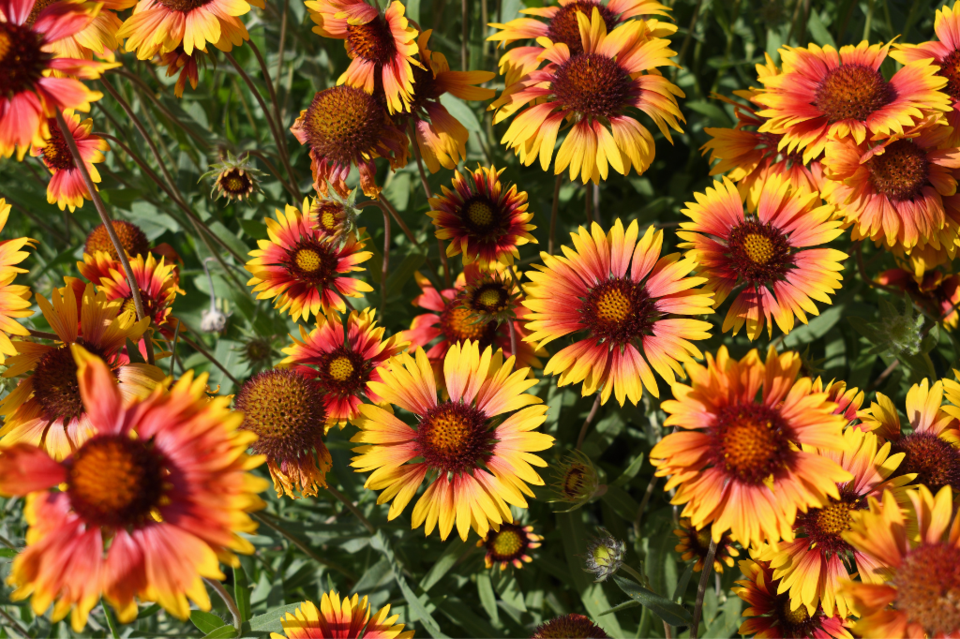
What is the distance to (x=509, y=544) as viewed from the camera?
7.09ft

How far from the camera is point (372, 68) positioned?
2.23 metres

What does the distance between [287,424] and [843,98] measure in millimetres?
2111

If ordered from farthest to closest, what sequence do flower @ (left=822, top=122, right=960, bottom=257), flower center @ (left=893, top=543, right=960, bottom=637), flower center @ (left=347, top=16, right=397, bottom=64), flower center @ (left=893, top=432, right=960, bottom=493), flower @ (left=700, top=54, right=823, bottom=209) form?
flower @ (left=700, top=54, right=823, bottom=209)
flower center @ (left=347, top=16, right=397, bottom=64)
flower @ (left=822, top=122, right=960, bottom=257)
flower center @ (left=893, top=432, right=960, bottom=493)
flower center @ (left=893, top=543, right=960, bottom=637)

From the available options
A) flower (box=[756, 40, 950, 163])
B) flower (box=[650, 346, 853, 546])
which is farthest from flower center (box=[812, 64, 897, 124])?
flower (box=[650, 346, 853, 546])

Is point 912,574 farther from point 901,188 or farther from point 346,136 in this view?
point 346,136

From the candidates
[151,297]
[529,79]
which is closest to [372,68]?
[529,79]

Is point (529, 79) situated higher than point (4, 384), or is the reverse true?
point (529, 79)

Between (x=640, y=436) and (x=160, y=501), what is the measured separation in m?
1.98

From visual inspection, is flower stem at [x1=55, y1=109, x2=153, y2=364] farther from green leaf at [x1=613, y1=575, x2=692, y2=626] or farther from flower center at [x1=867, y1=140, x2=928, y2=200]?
flower center at [x1=867, y1=140, x2=928, y2=200]

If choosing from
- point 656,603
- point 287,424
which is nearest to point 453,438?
point 287,424

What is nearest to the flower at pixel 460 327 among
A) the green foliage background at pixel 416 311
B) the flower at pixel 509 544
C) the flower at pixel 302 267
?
the green foliage background at pixel 416 311

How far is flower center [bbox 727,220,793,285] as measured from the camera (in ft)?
6.54

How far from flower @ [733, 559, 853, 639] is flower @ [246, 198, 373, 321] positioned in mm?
1599

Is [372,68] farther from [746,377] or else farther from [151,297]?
[746,377]
